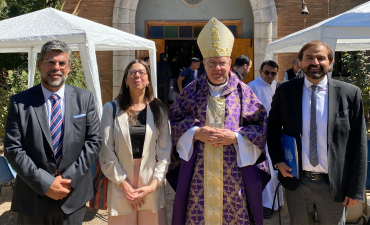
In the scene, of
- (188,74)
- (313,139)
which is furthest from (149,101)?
(188,74)

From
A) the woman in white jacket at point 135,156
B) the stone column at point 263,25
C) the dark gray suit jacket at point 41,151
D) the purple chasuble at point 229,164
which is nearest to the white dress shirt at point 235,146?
the purple chasuble at point 229,164

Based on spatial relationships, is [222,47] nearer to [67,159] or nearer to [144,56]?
[67,159]

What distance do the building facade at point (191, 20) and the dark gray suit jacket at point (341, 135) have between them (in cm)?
636

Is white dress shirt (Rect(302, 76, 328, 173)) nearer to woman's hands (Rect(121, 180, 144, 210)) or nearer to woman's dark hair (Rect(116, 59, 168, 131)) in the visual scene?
woman's dark hair (Rect(116, 59, 168, 131))

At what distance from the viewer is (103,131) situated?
272 centimetres

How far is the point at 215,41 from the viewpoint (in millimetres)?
2748

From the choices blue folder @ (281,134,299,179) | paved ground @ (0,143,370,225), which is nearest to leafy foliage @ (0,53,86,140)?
paved ground @ (0,143,370,225)

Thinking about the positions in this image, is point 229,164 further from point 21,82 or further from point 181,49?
point 181,49

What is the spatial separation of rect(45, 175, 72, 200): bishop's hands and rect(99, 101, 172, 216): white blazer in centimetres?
41

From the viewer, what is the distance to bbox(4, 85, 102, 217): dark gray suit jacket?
2215 mm

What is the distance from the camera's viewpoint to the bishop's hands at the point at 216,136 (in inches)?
101

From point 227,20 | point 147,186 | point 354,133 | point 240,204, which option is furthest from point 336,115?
point 227,20

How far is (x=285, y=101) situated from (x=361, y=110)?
504mm

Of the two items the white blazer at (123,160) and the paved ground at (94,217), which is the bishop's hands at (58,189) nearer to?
the white blazer at (123,160)
